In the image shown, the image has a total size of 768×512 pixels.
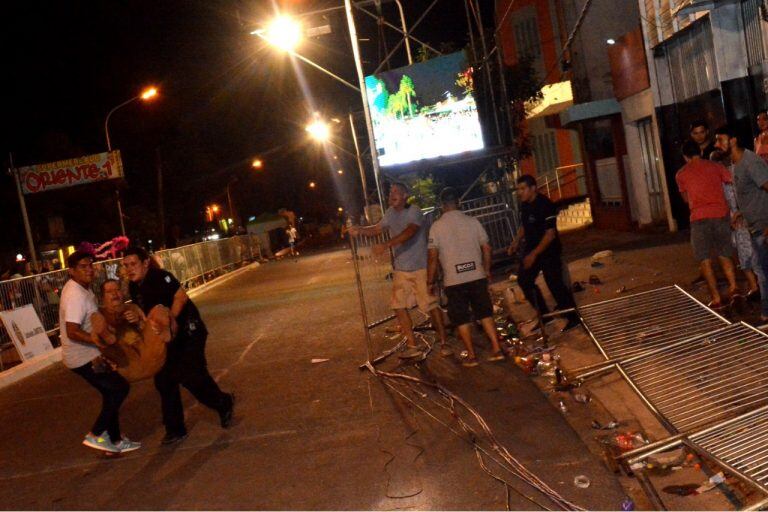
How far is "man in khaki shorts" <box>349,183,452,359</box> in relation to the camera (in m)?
8.84

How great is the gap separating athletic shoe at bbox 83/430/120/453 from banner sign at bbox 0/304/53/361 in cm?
784

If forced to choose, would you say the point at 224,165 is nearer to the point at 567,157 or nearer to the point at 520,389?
the point at 567,157

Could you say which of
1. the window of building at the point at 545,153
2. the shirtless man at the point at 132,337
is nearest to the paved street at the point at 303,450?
the shirtless man at the point at 132,337

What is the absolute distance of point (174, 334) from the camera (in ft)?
21.2

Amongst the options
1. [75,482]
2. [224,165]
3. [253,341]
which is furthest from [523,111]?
[224,165]

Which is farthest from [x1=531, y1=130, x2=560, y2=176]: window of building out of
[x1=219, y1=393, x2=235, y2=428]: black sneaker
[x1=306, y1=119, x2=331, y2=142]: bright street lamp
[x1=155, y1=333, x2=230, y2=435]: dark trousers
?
[x1=155, y1=333, x2=230, y2=435]: dark trousers

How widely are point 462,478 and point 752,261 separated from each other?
4.17 m

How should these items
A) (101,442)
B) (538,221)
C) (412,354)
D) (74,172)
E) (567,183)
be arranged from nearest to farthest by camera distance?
1. (101,442)
2. (538,221)
3. (412,354)
4. (74,172)
5. (567,183)

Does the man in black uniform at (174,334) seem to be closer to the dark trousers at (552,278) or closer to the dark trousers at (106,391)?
the dark trousers at (106,391)

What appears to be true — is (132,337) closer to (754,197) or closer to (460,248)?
(460,248)

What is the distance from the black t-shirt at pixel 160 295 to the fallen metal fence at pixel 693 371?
332 cm

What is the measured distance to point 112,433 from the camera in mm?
6676

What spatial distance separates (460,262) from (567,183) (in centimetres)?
2288

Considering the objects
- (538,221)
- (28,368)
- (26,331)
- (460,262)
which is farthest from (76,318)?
(26,331)
